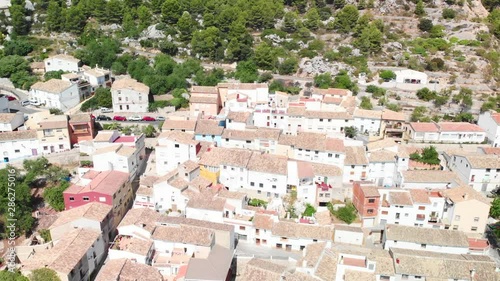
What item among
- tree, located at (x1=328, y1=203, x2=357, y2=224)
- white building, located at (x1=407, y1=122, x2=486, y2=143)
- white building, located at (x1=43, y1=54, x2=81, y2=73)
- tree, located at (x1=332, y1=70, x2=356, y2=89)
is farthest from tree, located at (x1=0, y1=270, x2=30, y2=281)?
tree, located at (x1=332, y1=70, x2=356, y2=89)

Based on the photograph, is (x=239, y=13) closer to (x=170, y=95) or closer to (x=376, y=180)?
(x=170, y=95)

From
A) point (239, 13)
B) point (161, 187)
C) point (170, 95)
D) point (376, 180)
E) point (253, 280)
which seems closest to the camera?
point (253, 280)

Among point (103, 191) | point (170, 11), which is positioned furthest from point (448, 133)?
point (170, 11)

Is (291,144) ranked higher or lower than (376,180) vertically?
higher

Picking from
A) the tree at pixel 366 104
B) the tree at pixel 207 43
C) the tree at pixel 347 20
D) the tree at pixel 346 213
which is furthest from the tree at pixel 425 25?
the tree at pixel 346 213

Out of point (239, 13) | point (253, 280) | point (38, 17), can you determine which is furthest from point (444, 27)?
point (38, 17)

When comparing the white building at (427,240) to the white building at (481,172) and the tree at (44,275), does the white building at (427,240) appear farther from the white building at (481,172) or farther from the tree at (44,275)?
the tree at (44,275)
